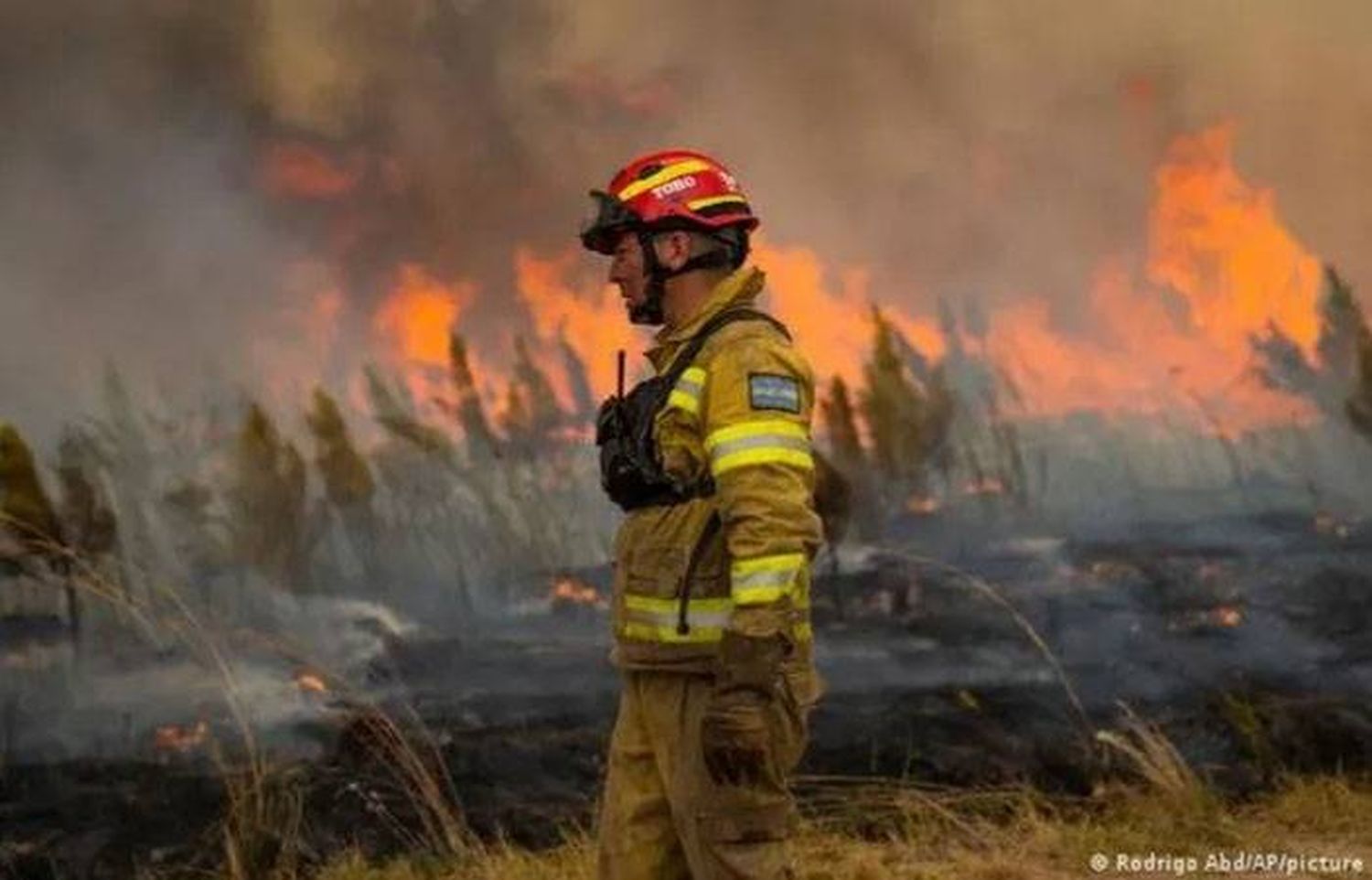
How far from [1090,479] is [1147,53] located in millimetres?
2322

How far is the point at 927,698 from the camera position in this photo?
8.23 m

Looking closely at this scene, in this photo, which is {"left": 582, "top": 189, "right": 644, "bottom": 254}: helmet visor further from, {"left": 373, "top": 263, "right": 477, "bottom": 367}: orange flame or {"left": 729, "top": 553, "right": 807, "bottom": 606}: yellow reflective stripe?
{"left": 373, "top": 263, "right": 477, "bottom": 367}: orange flame

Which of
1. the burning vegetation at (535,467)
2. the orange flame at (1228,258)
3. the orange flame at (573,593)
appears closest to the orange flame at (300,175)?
the burning vegetation at (535,467)

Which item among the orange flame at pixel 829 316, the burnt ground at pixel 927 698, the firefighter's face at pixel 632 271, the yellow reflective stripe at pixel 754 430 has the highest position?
the orange flame at pixel 829 316

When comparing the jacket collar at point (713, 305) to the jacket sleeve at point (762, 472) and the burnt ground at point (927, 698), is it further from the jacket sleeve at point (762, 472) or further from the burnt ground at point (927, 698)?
the burnt ground at point (927, 698)

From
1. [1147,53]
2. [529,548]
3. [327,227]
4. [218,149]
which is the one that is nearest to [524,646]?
[529,548]

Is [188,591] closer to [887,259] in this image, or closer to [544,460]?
[544,460]

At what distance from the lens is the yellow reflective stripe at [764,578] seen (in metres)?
3.03

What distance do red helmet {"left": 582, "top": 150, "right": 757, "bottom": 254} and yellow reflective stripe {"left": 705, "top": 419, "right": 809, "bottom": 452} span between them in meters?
0.52

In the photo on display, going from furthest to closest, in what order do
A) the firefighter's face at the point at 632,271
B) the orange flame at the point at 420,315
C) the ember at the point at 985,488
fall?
the ember at the point at 985,488 < the orange flame at the point at 420,315 < the firefighter's face at the point at 632,271

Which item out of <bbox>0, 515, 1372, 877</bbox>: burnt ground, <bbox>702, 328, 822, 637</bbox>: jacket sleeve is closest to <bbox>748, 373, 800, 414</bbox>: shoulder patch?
<bbox>702, 328, 822, 637</bbox>: jacket sleeve

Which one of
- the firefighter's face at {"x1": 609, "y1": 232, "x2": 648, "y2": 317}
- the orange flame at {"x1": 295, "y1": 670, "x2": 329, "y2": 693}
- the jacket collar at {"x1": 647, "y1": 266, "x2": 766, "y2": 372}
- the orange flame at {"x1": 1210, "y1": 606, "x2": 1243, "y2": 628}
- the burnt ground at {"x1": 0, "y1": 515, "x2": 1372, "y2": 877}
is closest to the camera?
the jacket collar at {"x1": 647, "y1": 266, "x2": 766, "y2": 372}

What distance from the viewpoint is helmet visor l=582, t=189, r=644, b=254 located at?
3.46m

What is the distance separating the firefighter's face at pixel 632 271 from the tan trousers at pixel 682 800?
2.54 ft
